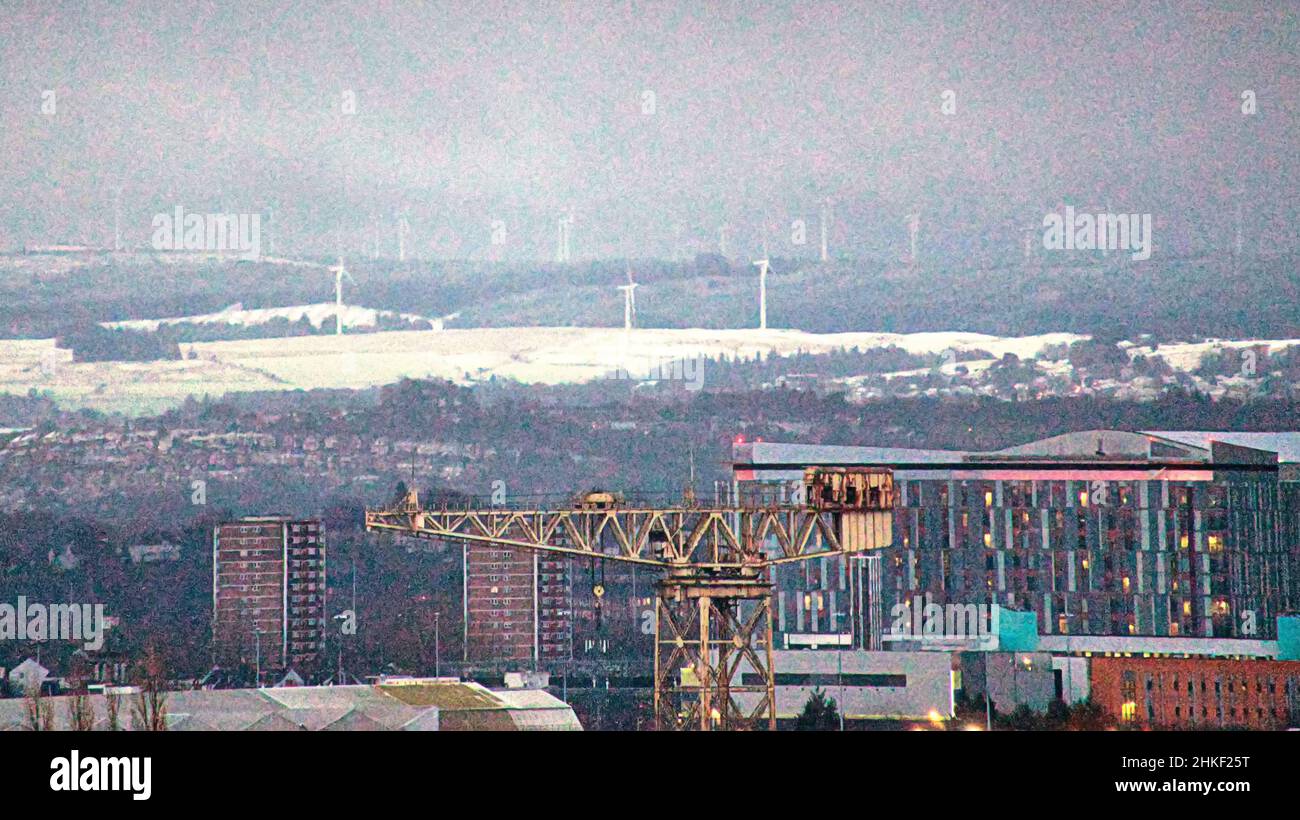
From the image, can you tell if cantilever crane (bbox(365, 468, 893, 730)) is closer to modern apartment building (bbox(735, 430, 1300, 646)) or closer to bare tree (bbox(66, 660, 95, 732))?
bare tree (bbox(66, 660, 95, 732))

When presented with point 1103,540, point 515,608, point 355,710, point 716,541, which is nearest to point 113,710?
point 355,710

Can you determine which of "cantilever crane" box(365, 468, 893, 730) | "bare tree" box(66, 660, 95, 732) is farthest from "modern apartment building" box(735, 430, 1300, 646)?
"bare tree" box(66, 660, 95, 732)

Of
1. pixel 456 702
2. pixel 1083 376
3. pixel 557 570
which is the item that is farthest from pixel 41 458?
pixel 456 702

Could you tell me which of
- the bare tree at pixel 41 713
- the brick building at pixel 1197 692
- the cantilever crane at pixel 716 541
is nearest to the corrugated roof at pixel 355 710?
the bare tree at pixel 41 713

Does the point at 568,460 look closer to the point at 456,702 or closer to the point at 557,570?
the point at 557,570

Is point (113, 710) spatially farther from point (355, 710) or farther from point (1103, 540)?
point (1103, 540)
